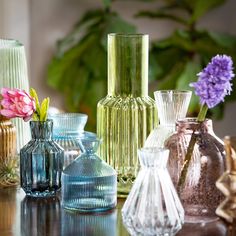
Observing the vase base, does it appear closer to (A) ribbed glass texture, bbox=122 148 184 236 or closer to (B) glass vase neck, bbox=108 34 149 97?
(B) glass vase neck, bbox=108 34 149 97

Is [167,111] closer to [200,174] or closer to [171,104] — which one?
[171,104]

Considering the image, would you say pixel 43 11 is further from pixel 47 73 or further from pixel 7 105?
pixel 7 105

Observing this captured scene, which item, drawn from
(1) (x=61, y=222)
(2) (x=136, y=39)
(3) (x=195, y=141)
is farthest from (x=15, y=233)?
(2) (x=136, y=39)

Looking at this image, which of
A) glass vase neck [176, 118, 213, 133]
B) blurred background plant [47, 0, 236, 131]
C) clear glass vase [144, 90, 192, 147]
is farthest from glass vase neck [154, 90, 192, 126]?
blurred background plant [47, 0, 236, 131]

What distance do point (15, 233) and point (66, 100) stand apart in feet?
7.38

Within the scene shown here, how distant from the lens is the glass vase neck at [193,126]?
5.19ft

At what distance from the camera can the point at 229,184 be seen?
151cm

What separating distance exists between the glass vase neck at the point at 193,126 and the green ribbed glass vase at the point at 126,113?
0.70 feet

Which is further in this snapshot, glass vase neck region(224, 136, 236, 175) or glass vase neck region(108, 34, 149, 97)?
glass vase neck region(108, 34, 149, 97)

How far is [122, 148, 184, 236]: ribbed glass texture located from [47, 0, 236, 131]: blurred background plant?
215 centimetres

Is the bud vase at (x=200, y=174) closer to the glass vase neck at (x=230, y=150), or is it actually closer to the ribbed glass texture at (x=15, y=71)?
the glass vase neck at (x=230, y=150)

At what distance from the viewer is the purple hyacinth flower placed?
144 centimetres

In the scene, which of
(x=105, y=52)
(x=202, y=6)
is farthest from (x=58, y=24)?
(x=202, y=6)

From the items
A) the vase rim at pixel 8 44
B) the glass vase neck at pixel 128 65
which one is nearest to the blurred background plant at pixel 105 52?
the vase rim at pixel 8 44
